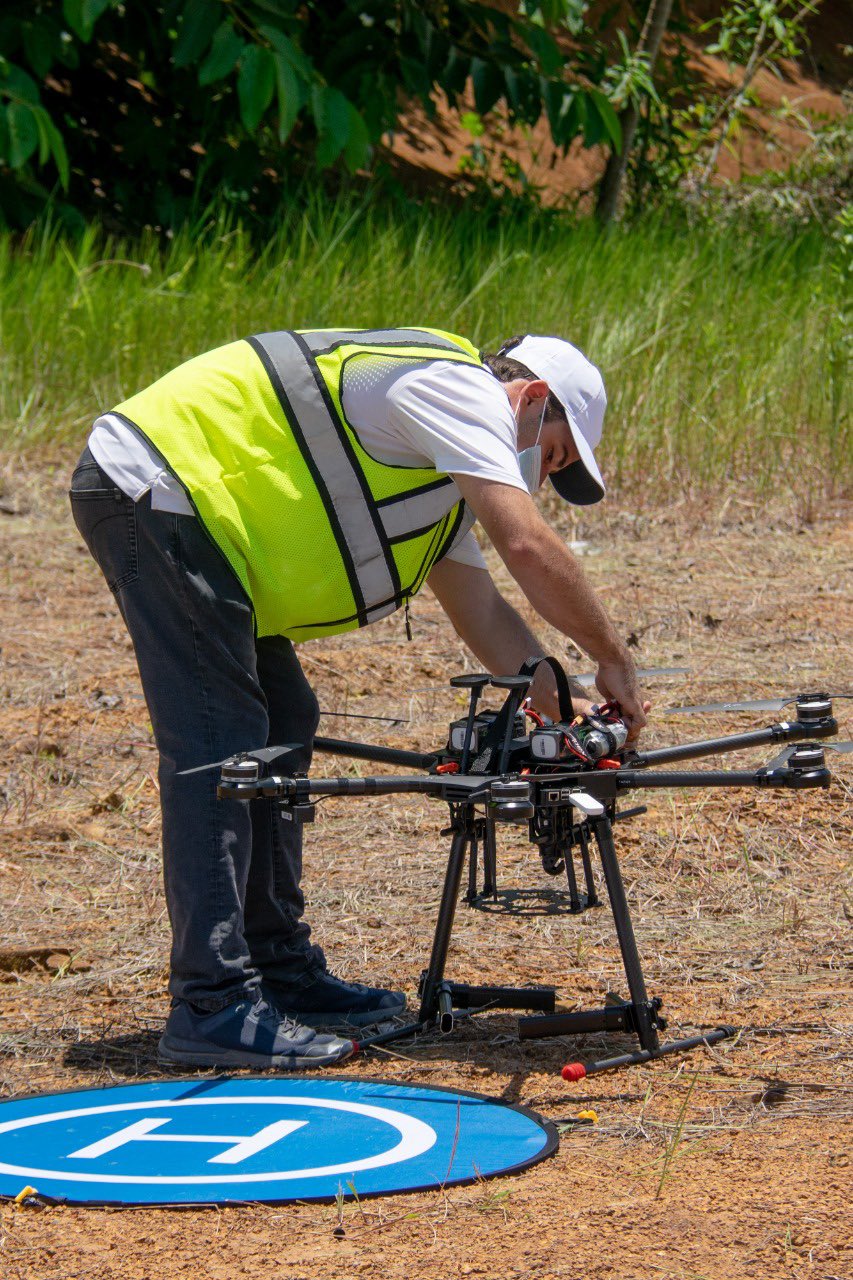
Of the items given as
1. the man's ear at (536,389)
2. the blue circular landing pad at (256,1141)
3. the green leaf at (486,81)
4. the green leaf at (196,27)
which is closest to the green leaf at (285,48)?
the green leaf at (196,27)

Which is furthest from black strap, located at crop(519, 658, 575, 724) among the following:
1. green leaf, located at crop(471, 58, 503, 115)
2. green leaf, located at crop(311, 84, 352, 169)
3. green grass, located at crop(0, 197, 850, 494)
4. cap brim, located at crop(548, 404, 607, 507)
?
green leaf, located at crop(471, 58, 503, 115)

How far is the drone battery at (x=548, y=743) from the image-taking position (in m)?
3.03

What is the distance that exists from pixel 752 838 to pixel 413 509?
189 centimetres

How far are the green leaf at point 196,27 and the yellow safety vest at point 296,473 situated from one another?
20.3 feet

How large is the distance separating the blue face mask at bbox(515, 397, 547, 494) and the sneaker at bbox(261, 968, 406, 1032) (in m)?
1.21

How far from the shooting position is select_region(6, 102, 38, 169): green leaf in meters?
8.23

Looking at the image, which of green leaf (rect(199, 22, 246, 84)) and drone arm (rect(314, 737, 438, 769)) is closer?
drone arm (rect(314, 737, 438, 769))

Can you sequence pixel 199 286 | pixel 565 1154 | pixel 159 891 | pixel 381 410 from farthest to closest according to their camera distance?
pixel 199 286
pixel 159 891
pixel 381 410
pixel 565 1154

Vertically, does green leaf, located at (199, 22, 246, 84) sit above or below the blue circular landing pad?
above

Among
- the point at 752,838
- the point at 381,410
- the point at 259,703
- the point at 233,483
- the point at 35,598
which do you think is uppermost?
the point at 381,410

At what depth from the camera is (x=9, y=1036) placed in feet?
11.6

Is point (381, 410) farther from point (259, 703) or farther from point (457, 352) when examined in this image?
point (259, 703)

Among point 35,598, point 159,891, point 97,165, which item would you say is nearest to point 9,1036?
point 159,891

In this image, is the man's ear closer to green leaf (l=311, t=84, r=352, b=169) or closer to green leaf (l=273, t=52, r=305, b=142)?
green leaf (l=273, t=52, r=305, b=142)
